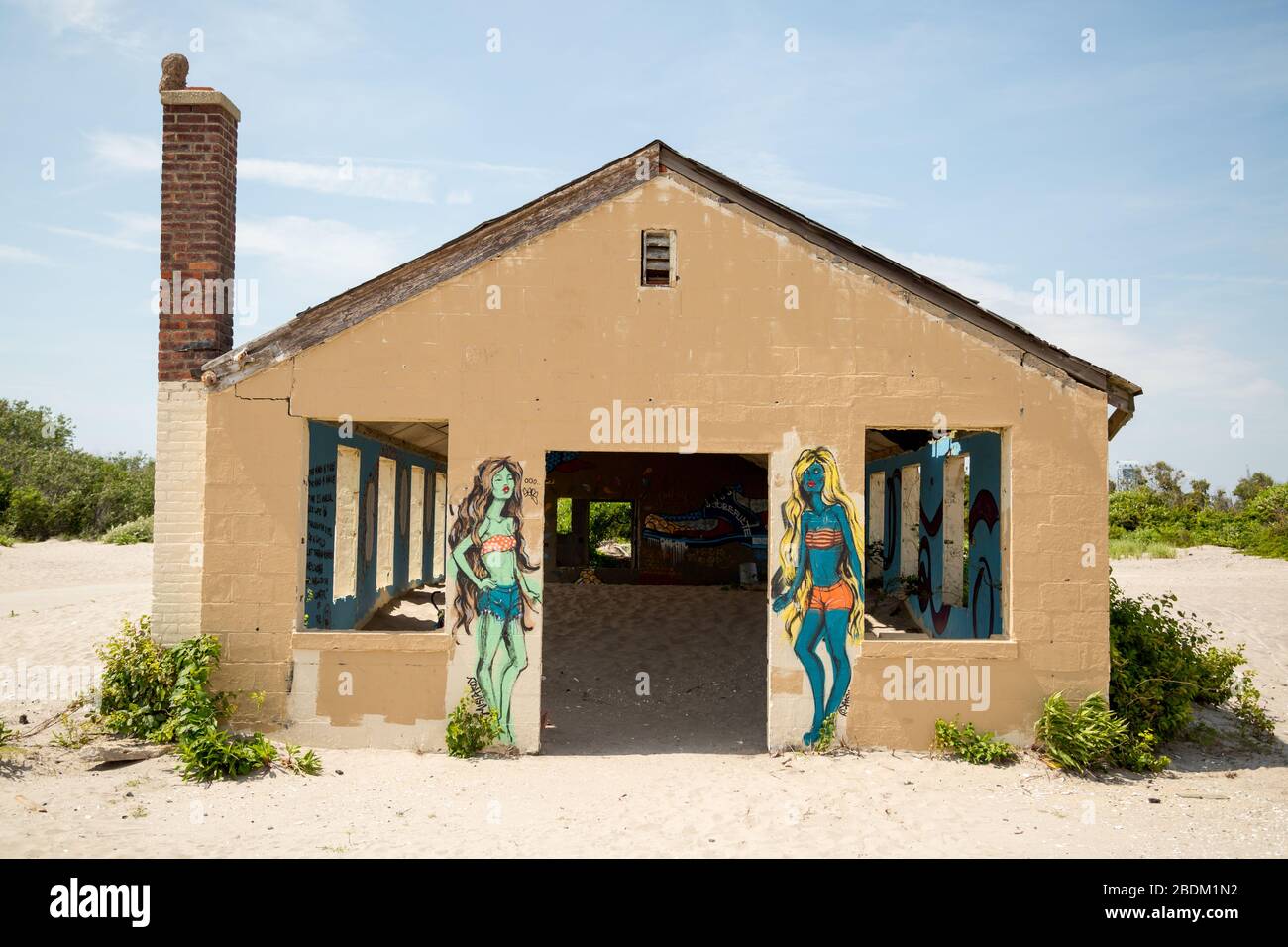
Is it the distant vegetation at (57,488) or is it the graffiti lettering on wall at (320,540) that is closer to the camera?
the graffiti lettering on wall at (320,540)

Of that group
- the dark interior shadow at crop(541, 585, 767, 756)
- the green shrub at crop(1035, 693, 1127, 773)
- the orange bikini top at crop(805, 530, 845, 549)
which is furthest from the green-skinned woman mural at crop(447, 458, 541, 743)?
the green shrub at crop(1035, 693, 1127, 773)

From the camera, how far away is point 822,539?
8320 mm

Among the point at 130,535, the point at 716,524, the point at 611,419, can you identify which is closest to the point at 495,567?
the point at 611,419

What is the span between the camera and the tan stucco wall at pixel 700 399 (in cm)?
820

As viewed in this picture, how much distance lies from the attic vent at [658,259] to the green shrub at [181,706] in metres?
5.34

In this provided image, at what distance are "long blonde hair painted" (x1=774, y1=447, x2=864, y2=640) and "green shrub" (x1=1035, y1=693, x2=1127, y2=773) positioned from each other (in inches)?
77.5

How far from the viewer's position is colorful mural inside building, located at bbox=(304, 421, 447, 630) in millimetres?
9781

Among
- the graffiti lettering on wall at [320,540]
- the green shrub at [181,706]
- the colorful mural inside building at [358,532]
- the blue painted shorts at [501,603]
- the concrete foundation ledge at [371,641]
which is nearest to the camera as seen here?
the green shrub at [181,706]

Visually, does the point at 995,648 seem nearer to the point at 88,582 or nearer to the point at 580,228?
the point at 580,228

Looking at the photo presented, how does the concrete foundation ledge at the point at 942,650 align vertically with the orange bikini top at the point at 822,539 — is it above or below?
below

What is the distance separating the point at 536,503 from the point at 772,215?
3.59 metres

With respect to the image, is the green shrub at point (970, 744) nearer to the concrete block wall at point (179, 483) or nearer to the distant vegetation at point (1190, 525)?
the concrete block wall at point (179, 483)

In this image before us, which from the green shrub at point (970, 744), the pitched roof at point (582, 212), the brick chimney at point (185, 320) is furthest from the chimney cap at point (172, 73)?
the green shrub at point (970, 744)

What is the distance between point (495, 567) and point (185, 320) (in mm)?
3929
